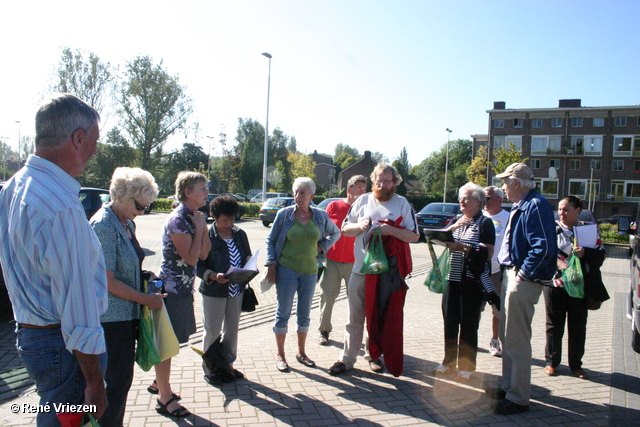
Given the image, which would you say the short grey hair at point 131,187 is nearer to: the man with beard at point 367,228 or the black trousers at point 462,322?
the man with beard at point 367,228

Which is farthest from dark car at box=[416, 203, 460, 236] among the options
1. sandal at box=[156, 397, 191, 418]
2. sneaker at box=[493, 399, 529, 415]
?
sandal at box=[156, 397, 191, 418]

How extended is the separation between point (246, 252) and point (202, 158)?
67399 mm

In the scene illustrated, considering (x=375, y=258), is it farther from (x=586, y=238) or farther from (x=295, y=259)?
(x=586, y=238)

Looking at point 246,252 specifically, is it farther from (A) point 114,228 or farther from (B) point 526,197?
(B) point 526,197

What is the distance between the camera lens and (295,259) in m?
4.54

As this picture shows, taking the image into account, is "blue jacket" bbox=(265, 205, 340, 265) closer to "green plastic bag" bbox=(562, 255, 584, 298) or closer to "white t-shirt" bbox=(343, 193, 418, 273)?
"white t-shirt" bbox=(343, 193, 418, 273)

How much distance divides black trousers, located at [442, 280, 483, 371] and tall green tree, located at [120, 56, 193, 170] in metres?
41.7

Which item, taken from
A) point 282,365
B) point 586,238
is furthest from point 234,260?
point 586,238

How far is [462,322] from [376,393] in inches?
45.2

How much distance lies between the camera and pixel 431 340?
571 cm

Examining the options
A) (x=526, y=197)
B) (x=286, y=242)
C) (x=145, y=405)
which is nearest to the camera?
(x=145, y=405)

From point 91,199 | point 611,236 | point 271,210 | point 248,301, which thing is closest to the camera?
point 248,301

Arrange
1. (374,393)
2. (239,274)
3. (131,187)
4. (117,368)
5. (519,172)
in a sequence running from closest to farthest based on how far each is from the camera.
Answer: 1. (117,368)
2. (131,187)
3. (239,274)
4. (519,172)
5. (374,393)

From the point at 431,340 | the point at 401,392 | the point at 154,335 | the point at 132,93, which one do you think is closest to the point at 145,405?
the point at 154,335
